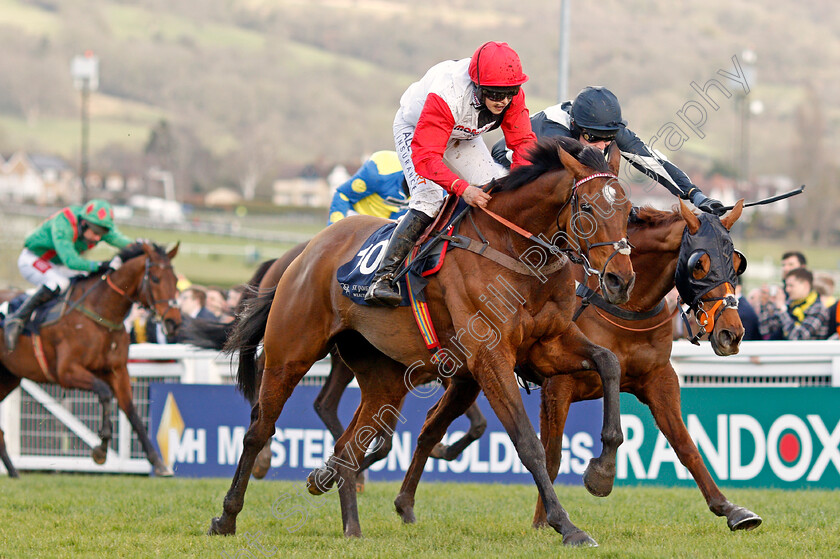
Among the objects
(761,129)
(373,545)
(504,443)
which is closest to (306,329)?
(373,545)

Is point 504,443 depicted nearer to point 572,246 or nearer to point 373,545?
point 373,545

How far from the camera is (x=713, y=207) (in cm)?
501

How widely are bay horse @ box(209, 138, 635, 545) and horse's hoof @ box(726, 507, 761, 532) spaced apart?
77cm

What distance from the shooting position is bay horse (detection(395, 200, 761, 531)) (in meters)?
4.84

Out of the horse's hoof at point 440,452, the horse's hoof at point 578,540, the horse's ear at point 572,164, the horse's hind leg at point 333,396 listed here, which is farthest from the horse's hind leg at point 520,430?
the horse's hind leg at point 333,396

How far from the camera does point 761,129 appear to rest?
69.2m

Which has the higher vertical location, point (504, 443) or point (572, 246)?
point (572, 246)

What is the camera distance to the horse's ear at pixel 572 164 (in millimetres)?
4355

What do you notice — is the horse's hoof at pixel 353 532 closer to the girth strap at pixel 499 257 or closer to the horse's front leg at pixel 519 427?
the horse's front leg at pixel 519 427

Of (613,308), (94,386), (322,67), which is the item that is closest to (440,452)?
(613,308)

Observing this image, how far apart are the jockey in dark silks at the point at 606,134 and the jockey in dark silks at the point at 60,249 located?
4906 millimetres

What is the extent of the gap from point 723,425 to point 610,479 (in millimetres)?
3376

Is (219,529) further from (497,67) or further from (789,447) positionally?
(789,447)

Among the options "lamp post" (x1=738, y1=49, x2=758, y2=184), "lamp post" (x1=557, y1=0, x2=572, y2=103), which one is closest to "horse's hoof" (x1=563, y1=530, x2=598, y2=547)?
"lamp post" (x1=738, y1=49, x2=758, y2=184)
